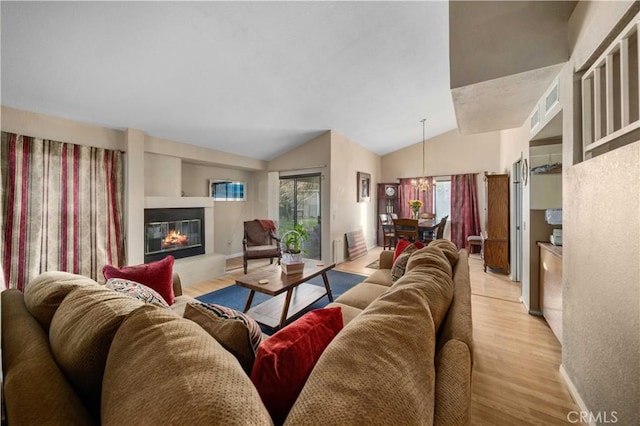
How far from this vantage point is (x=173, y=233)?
4223 mm

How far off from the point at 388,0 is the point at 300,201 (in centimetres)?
389

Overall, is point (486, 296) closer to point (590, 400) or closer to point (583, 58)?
point (590, 400)

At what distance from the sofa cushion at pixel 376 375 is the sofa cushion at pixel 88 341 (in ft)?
1.99

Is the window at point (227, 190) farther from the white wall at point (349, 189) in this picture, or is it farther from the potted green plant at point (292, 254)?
the potted green plant at point (292, 254)

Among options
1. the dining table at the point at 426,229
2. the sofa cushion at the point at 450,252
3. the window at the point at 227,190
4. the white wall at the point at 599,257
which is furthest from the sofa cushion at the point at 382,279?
the window at the point at 227,190

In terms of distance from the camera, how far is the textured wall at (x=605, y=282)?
3.61ft

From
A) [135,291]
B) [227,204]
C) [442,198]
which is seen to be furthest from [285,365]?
[442,198]

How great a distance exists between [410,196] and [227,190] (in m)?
4.72

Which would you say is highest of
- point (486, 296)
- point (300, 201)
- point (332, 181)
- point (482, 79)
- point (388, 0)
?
point (388, 0)

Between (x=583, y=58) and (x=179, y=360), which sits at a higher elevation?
(x=583, y=58)

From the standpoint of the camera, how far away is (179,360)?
58 centimetres

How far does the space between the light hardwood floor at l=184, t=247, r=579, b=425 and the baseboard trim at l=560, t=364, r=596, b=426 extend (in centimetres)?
3

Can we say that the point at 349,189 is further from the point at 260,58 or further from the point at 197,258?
the point at 260,58

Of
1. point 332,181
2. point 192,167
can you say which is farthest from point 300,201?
point 192,167
